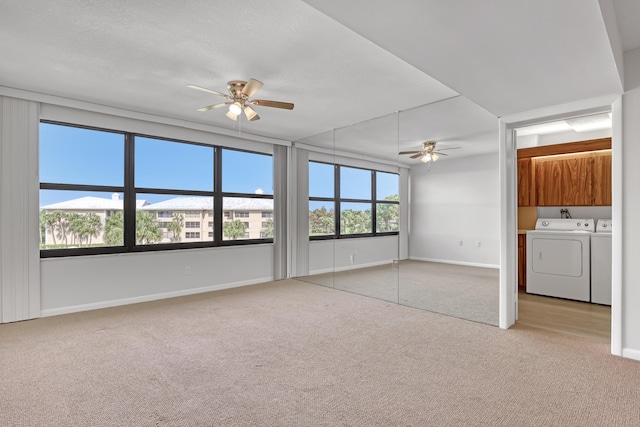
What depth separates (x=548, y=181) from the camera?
17.0 ft

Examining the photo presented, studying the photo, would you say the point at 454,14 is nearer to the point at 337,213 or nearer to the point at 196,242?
the point at 337,213

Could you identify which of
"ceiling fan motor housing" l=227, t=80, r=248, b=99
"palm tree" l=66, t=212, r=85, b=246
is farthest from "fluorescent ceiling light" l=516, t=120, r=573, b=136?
"palm tree" l=66, t=212, r=85, b=246

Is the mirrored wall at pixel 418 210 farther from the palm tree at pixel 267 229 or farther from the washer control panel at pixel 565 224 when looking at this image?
the washer control panel at pixel 565 224

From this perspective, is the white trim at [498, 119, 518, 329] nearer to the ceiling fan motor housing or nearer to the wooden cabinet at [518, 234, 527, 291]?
the wooden cabinet at [518, 234, 527, 291]

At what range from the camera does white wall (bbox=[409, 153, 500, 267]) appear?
3766 millimetres

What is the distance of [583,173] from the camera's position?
4.85 metres

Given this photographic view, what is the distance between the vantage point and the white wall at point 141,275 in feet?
13.4

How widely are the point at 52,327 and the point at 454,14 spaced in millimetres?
4606

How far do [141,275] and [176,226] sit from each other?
86 centimetres

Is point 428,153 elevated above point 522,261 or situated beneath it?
elevated above

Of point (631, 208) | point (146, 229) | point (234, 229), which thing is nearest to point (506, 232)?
point (631, 208)

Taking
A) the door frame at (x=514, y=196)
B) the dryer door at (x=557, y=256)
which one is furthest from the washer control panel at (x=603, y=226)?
the door frame at (x=514, y=196)

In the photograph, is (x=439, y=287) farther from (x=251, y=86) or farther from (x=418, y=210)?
(x=251, y=86)

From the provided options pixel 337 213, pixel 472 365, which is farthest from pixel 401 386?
pixel 337 213
